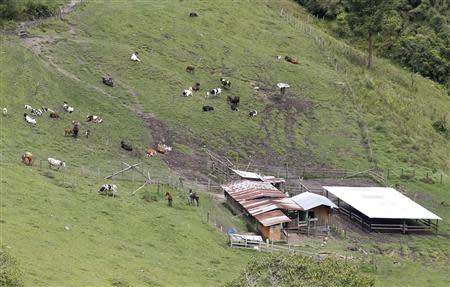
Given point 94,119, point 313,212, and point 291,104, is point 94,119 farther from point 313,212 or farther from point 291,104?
point 291,104

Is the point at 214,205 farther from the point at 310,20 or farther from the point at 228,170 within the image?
the point at 310,20

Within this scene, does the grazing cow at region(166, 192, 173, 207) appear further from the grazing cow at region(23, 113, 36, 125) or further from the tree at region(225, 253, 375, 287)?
the tree at region(225, 253, 375, 287)

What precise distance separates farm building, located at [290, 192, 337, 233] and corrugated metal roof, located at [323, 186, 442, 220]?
277cm

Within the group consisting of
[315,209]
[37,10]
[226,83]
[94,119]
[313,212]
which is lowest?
[313,212]

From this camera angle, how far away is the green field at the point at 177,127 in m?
41.4

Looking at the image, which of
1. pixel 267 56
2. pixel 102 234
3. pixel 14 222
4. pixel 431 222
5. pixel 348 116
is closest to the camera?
pixel 14 222

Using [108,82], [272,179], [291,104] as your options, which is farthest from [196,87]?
[272,179]

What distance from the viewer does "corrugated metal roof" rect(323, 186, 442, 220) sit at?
2231 inches

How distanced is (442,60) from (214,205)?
5529 cm

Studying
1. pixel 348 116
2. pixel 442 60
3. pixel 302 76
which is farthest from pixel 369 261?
pixel 442 60

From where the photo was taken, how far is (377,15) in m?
89.1

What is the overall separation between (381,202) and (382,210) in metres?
2.17

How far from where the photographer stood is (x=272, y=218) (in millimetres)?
51969

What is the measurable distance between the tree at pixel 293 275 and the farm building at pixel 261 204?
835 inches
